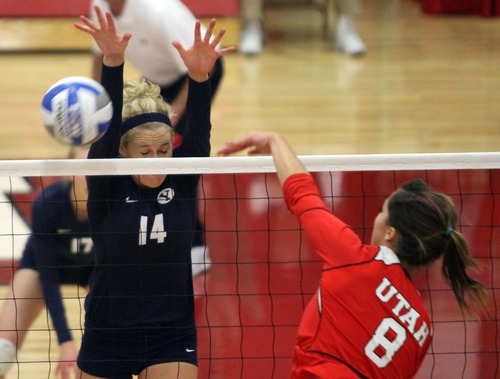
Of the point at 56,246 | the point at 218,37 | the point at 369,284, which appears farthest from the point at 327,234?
the point at 56,246

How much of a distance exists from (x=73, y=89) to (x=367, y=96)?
16.2 ft

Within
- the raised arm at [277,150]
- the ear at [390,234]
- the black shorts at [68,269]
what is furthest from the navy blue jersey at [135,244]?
the ear at [390,234]

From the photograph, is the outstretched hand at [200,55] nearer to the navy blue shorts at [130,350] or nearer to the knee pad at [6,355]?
the navy blue shorts at [130,350]

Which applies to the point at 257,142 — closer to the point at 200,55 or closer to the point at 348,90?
the point at 200,55

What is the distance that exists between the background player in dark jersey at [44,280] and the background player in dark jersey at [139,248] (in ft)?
1.16

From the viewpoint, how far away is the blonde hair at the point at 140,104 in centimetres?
298

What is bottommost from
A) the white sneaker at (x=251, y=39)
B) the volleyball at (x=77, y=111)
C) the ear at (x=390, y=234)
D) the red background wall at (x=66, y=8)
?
the ear at (x=390, y=234)

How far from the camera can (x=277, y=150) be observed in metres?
2.53

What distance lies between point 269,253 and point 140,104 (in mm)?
2033

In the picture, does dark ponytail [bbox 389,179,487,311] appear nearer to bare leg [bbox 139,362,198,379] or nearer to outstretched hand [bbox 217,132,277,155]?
outstretched hand [bbox 217,132,277,155]

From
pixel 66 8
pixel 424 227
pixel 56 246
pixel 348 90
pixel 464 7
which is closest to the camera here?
pixel 424 227

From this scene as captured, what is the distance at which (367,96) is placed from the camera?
24.9 ft

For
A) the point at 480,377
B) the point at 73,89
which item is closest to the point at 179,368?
the point at 73,89

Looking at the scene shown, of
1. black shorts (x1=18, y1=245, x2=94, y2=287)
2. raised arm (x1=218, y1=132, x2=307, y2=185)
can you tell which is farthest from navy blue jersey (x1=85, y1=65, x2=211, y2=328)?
black shorts (x1=18, y1=245, x2=94, y2=287)
